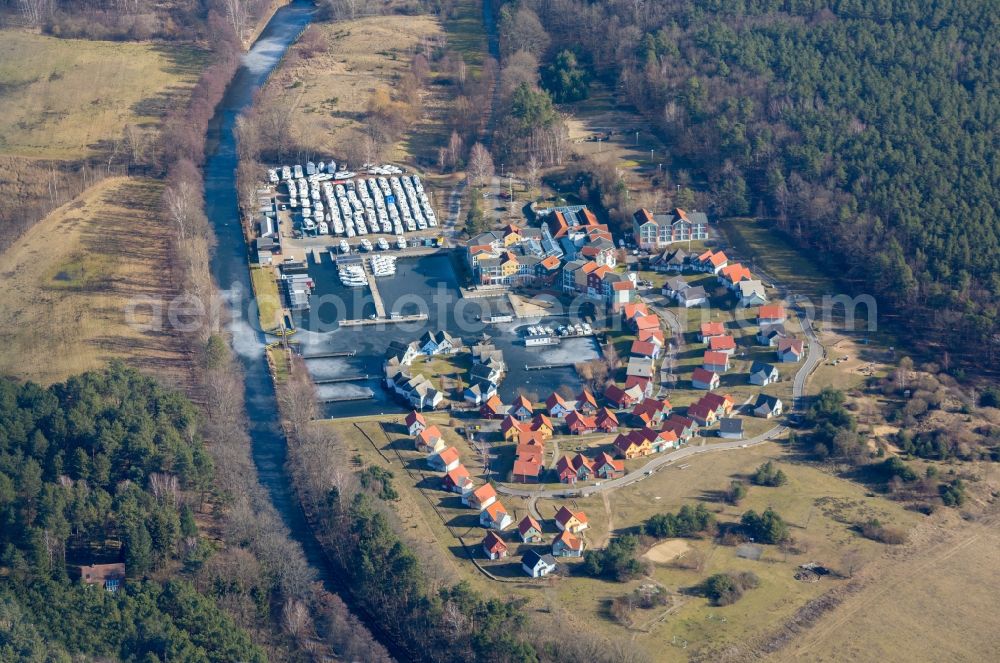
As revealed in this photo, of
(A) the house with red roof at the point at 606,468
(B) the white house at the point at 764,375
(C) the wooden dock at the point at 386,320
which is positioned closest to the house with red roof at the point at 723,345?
(B) the white house at the point at 764,375

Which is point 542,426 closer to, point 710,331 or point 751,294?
point 710,331

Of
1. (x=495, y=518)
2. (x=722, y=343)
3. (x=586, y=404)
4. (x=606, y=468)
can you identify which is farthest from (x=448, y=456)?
(x=722, y=343)

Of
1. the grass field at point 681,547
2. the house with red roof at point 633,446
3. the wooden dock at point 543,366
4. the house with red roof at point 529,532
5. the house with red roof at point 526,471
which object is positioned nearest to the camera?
the grass field at point 681,547

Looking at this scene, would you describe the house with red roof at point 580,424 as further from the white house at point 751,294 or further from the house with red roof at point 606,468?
the white house at point 751,294

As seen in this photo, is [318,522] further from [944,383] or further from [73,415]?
[944,383]

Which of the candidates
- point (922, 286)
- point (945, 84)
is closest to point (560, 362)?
point (922, 286)

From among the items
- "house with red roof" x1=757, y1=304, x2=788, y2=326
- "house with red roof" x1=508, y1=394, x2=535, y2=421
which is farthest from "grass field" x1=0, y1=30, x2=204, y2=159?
"house with red roof" x1=757, y1=304, x2=788, y2=326
